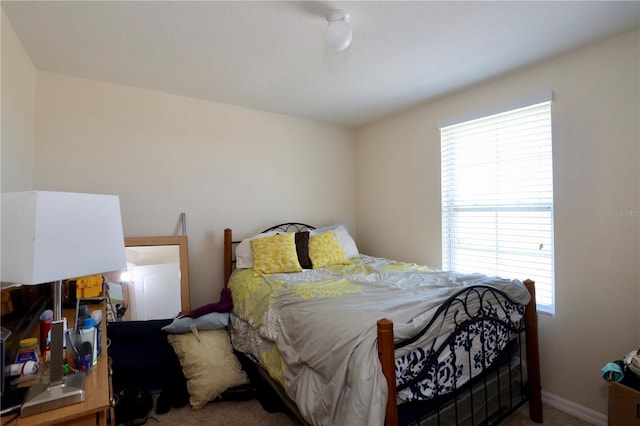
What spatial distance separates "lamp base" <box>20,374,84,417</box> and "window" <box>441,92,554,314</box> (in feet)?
8.89

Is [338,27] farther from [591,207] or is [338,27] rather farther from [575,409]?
[575,409]

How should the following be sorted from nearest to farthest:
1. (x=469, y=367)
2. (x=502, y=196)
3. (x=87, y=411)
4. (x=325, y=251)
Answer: (x=87, y=411) < (x=469, y=367) < (x=502, y=196) < (x=325, y=251)

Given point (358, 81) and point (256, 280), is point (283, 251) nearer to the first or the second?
point (256, 280)

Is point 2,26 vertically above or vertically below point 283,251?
above

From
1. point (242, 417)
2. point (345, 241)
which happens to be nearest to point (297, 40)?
point (345, 241)

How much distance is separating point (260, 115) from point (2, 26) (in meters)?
1.90

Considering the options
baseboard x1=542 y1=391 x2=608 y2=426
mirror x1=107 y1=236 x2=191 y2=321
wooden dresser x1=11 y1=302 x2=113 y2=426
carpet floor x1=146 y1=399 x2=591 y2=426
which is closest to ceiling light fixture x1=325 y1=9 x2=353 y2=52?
wooden dresser x1=11 y1=302 x2=113 y2=426

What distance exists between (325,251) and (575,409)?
2.09 metres

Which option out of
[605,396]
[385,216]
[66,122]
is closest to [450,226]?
[385,216]

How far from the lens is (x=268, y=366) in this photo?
1837 mm

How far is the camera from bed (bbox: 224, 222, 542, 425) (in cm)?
122

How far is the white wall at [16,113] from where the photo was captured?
66.6 inches

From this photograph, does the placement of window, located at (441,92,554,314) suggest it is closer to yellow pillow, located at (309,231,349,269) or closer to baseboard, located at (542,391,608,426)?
baseboard, located at (542,391,608,426)

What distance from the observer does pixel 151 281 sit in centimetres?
245
